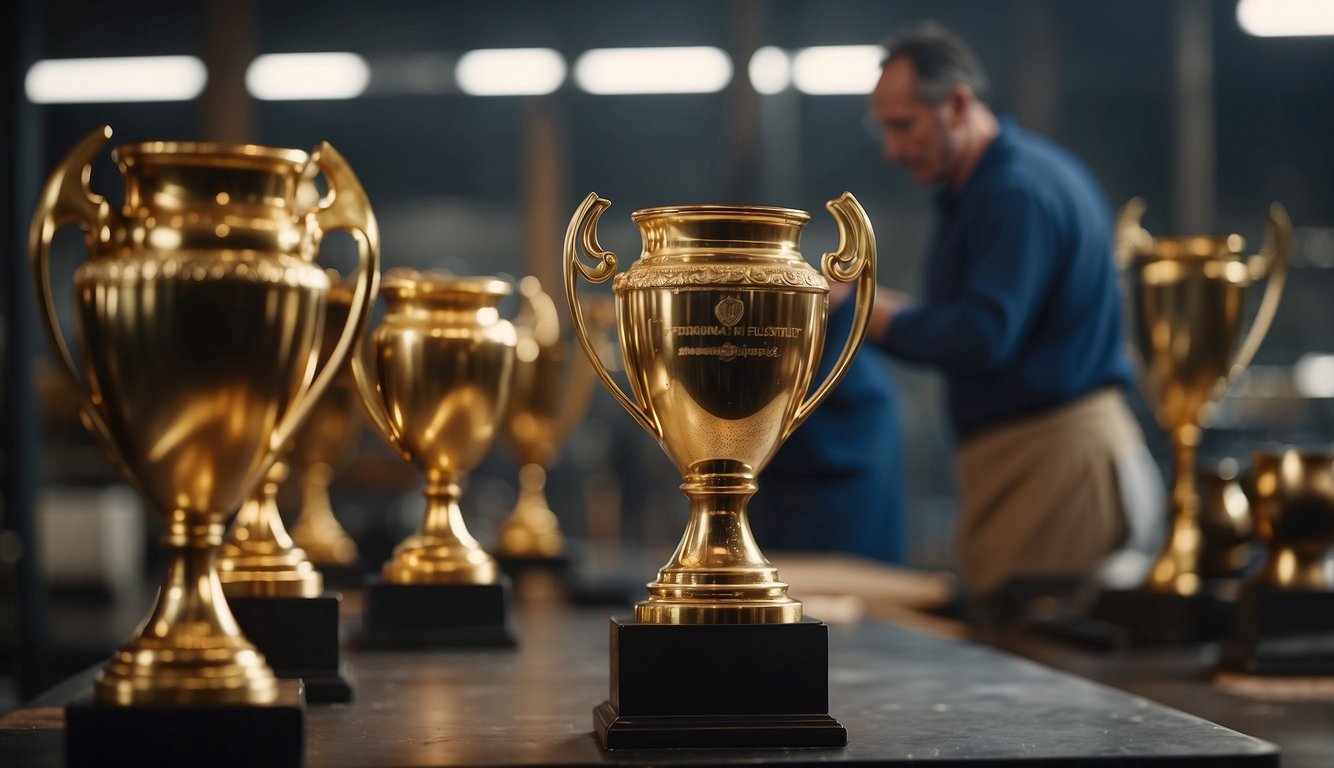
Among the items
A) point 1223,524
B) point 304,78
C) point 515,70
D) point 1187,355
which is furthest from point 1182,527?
point 304,78

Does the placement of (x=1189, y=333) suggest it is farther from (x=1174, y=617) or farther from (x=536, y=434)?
(x=536, y=434)

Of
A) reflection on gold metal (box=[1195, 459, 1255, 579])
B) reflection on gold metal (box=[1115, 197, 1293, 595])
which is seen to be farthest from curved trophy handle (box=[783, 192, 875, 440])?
reflection on gold metal (box=[1195, 459, 1255, 579])

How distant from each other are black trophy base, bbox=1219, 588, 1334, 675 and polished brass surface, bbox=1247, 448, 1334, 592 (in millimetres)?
28

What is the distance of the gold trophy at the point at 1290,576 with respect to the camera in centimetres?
172

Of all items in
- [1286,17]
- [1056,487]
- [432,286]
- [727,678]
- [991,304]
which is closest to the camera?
[727,678]

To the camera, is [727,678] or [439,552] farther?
[439,552]

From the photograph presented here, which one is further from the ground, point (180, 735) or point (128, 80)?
point (128, 80)

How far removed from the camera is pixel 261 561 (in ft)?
4.47

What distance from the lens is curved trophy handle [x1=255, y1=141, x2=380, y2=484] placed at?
101cm

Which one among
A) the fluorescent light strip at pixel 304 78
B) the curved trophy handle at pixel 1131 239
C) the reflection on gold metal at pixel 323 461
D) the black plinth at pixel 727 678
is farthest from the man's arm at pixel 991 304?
the fluorescent light strip at pixel 304 78

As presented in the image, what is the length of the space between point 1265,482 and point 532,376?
1237 mm

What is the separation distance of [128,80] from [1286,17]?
4.54m

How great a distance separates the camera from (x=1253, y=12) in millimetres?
5840

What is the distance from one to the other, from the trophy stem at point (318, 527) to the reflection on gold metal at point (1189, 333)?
3.81ft
